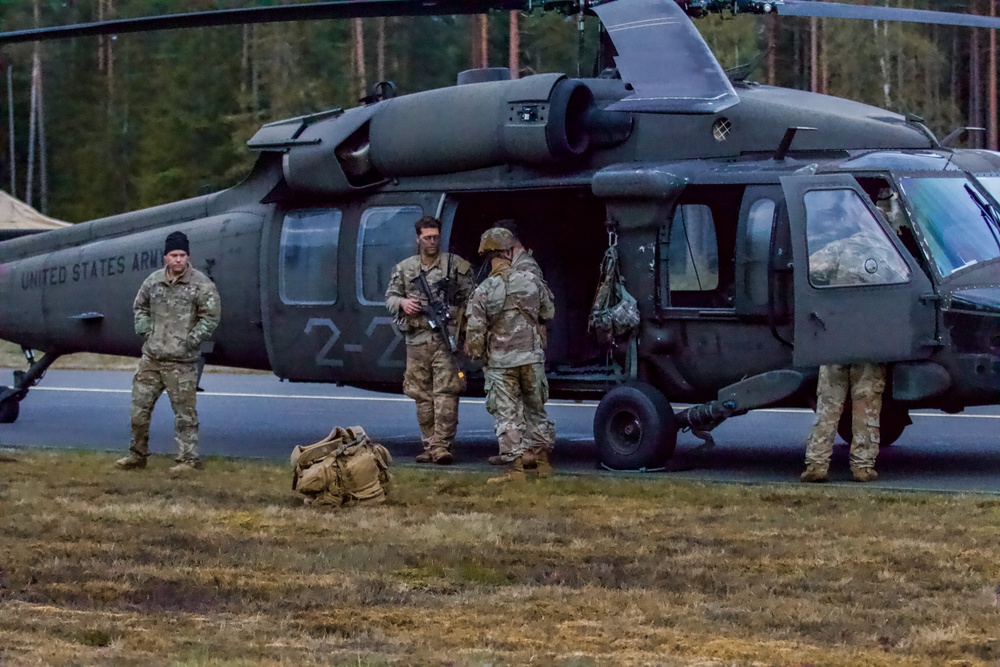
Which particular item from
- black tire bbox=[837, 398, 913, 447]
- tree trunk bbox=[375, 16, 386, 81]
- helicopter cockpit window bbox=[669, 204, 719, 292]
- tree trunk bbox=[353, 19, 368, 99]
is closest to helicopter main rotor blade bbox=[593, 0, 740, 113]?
helicopter cockpit window bbox=[669, 204, 719, 292]

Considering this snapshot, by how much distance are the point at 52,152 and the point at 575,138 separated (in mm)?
44947

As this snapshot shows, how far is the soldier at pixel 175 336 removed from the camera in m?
11.5

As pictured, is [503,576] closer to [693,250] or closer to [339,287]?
[693,250]

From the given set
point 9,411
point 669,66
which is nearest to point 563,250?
point 669,66

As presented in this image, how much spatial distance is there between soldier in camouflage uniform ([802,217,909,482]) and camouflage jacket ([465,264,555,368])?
197 centimetres

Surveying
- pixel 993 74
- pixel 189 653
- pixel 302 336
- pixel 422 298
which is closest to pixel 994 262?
pixel 422 298

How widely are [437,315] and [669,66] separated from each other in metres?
2.85

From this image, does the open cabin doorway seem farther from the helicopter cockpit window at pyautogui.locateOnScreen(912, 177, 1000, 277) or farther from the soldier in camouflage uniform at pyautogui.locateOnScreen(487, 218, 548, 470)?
the helicopter cockpit window at pyautogui.locateOnScreen(912, 177, 1000, 277)

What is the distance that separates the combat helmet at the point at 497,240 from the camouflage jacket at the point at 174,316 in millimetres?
2135

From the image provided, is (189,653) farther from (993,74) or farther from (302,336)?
(993,74)

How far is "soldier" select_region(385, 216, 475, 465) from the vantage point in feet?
38.2

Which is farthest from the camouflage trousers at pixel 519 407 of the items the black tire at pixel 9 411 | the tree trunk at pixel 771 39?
the tree trunk at pixel 771 39

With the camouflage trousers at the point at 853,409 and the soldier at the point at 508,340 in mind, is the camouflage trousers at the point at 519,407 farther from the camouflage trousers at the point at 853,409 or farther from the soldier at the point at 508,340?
the camouflage trousers at the point at 853,409

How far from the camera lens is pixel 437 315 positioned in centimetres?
1162
